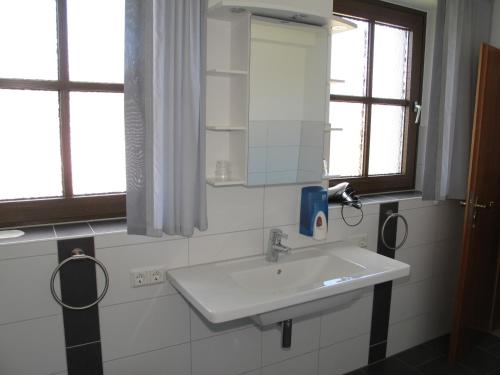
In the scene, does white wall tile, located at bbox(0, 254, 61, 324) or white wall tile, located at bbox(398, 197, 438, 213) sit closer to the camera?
white wall tile, located at bbox(0, 254, 61, 324)

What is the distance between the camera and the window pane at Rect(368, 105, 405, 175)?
2703 mm

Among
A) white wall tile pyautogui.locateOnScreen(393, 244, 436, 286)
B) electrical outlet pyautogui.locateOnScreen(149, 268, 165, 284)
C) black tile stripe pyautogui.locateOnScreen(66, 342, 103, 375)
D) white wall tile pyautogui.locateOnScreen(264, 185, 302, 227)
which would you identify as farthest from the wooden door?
black tile stripe pyautogui.locateOnScreen(66, 342, 103, 375)

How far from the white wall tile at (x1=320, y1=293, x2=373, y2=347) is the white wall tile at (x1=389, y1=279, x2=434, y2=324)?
0.21 metres

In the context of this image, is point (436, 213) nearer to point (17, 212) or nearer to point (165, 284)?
point (165, 284)

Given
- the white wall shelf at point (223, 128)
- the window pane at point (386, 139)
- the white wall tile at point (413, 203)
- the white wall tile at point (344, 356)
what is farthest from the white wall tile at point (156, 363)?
the window pane at point (386, 139)

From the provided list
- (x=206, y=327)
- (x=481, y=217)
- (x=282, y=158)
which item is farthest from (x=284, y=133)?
(x=481, y=217)

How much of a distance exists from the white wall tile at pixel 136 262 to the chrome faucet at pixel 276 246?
0.39 meters

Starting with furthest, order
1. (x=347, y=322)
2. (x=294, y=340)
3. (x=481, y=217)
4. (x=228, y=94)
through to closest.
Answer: (x=481, y=217) → (x=347, y=322) → (x=294, y=340) → (x=228, y=94)

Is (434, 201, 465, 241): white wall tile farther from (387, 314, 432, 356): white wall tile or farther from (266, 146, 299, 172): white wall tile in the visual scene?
(266, 146, 299, 172): white wall tile

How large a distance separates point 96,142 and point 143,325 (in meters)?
0.81

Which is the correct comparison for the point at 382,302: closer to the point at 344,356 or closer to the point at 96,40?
the point at 344,356

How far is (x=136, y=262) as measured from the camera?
171 cm

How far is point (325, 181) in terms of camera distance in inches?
85.1

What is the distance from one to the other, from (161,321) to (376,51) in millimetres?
2022
